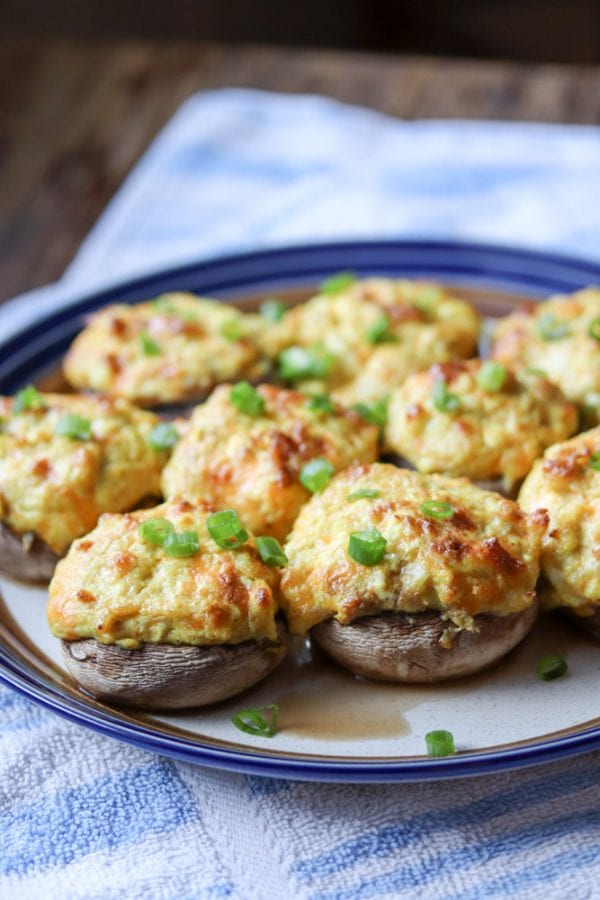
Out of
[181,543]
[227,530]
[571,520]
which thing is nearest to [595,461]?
[571,520]

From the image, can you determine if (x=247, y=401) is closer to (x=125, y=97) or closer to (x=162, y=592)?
(x=162, y=592)

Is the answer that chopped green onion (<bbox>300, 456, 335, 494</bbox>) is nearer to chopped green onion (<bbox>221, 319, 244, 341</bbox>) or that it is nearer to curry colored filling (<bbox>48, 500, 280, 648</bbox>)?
curry colored filling (<bbox>48, 500, 280, 648</bbox>)

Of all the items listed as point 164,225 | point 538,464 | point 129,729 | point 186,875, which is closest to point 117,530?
point 129,729

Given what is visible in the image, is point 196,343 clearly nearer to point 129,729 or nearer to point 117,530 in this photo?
point 117,530

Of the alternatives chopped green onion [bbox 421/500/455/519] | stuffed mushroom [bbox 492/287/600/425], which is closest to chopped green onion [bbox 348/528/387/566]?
chopped green onion [bbox 421/500/455/519]

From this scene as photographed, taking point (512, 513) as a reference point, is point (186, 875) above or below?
below
